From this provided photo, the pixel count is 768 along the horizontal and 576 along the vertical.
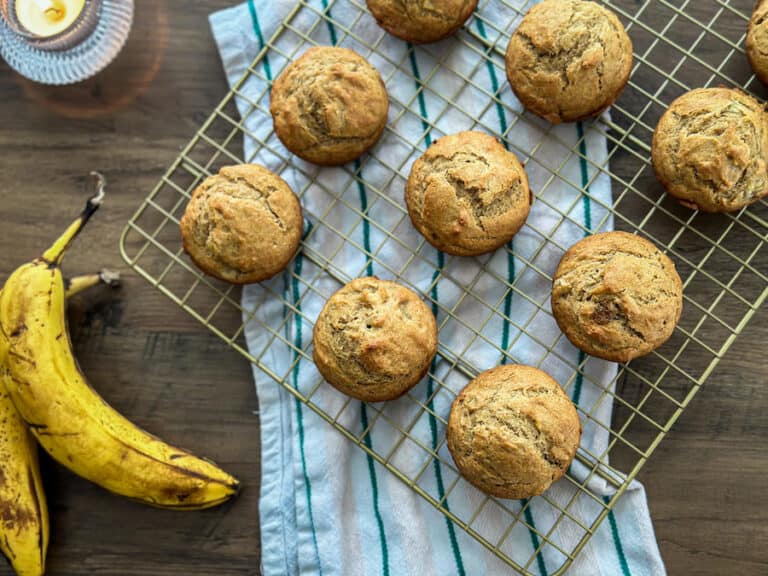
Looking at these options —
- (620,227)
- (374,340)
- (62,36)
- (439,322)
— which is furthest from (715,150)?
(62,36)

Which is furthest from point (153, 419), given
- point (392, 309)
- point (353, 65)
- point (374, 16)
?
point (374, 16)

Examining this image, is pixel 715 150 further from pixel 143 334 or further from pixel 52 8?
pixel 52 8

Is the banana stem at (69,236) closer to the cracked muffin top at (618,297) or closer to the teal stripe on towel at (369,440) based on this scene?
the teal stripe on towel at (369,440)

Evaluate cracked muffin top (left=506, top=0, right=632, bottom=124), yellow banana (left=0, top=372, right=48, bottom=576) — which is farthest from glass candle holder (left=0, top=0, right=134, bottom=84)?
cracked muffin top (left=506, top=0, right=632, bottom=124)

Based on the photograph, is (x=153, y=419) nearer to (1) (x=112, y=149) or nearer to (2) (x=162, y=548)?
(2) (x=162, y=548)

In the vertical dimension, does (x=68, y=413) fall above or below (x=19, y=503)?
above

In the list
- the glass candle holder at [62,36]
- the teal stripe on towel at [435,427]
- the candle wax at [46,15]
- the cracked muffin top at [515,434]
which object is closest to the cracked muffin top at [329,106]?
the teal stripe on towel at [435,427]
